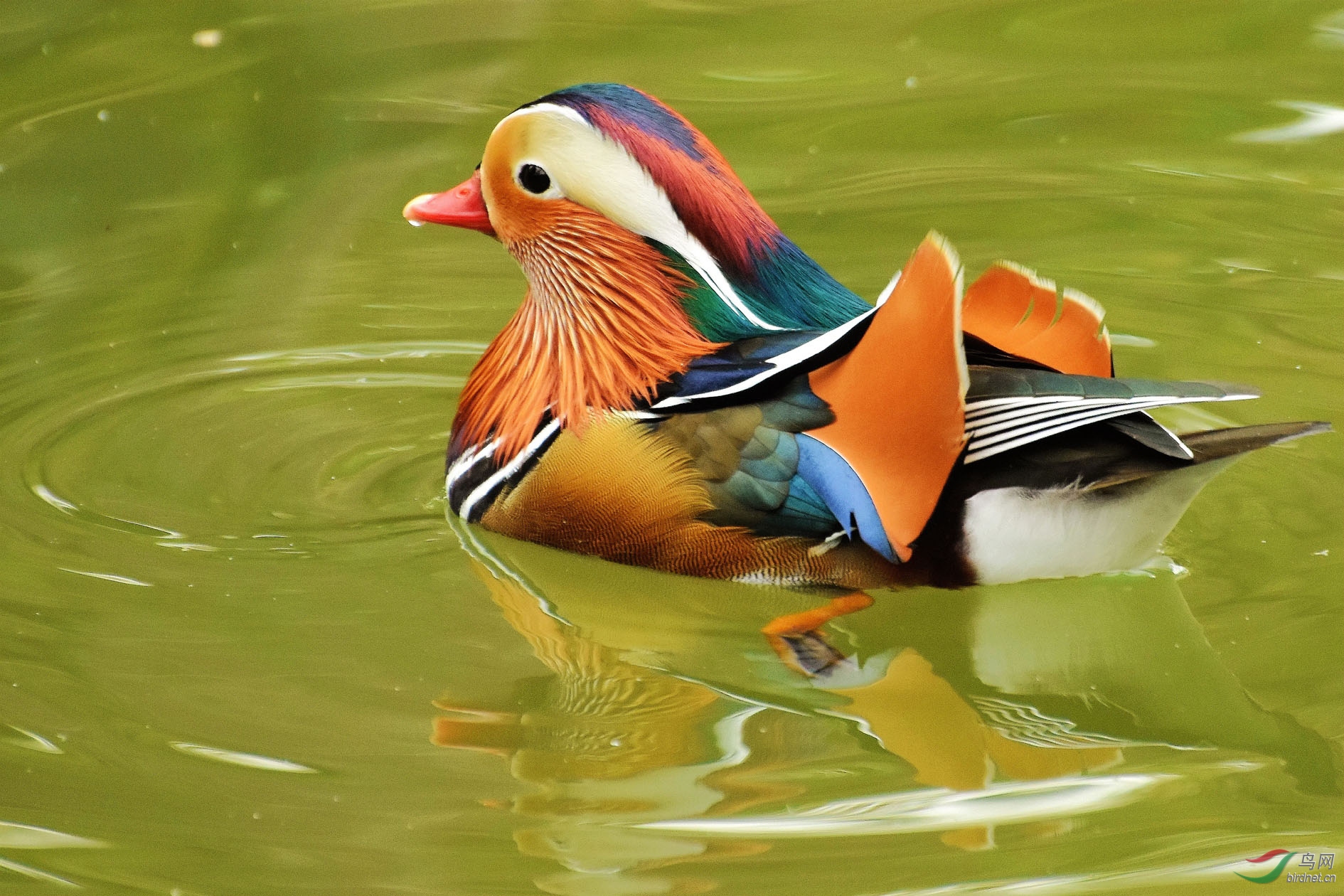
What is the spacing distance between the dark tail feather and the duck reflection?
465 millimetres

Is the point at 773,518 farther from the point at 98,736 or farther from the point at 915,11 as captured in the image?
the point at 915,11

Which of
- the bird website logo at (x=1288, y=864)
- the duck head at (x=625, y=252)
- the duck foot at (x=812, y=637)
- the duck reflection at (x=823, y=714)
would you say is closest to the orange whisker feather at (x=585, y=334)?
the duck head at (x=625, y=252)

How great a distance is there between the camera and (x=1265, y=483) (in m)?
4.35

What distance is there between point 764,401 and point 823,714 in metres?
0.68

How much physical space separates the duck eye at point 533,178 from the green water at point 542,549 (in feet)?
2.78

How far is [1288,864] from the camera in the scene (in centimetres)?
298

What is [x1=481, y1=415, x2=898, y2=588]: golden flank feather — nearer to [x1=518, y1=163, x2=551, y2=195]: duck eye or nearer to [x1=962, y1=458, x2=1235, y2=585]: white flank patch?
[x1=962, y1=458, x2=1235, y2=585]: white flank patch

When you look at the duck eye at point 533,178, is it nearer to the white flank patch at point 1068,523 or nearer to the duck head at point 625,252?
the duck head at point 625,252

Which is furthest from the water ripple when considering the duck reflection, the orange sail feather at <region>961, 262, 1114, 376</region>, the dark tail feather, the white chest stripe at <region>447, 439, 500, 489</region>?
the white chest stripe at <region>447, 439, 500, 489</region>

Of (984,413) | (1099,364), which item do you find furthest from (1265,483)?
(984,413)

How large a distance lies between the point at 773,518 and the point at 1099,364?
86cm

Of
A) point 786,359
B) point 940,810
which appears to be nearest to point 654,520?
point 786,359

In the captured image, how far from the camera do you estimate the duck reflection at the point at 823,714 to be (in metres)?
3.12

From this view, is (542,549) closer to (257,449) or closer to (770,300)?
(770,300)
